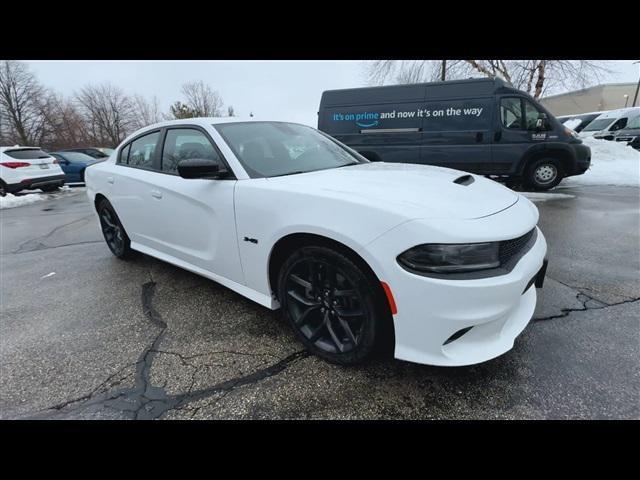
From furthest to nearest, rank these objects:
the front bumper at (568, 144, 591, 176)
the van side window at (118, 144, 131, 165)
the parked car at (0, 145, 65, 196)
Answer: the parked car at (0, 145, 65, 196)
the front bumper at (568, 144, 591, 176)
the van side window at (118, 144, 131, 165)

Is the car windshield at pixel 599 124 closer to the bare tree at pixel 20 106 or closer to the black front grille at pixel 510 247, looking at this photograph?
the black front grille at pixel 510 247

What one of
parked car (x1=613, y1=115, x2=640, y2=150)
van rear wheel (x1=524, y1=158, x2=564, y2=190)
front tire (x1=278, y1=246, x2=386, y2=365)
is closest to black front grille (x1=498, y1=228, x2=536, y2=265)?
front tire (x1=278, y1=246, x2=386, y2=365)

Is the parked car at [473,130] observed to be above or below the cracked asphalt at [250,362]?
above

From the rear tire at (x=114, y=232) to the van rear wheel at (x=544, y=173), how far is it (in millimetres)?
7926

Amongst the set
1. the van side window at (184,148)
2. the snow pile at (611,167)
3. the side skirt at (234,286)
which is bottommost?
the snow pile at (611,167)

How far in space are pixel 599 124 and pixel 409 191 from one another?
19.9 meters

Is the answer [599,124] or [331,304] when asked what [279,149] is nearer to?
[331,304]

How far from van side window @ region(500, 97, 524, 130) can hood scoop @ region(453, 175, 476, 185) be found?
230 inches

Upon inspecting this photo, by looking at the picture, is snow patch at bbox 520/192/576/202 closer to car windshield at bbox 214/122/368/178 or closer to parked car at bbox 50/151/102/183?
car windshield at bbox 214/122/368/178

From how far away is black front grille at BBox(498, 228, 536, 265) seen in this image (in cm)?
171

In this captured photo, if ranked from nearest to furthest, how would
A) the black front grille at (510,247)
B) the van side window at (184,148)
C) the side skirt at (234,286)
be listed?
the black front grille at (510,247) < the side skirt at (234,286) < the van side window at (184,148)

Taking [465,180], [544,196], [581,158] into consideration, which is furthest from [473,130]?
[465,180]

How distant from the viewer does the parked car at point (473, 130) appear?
7066 mm

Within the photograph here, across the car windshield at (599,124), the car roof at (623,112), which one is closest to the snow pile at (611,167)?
the car roof at (623,112)
